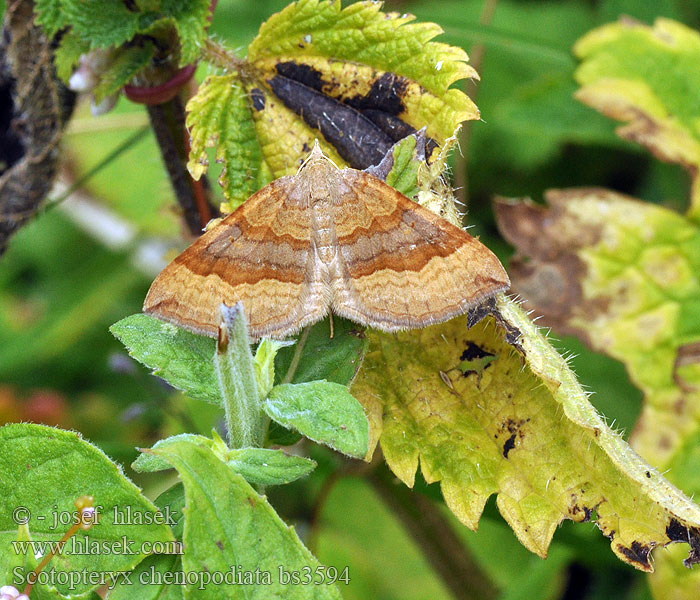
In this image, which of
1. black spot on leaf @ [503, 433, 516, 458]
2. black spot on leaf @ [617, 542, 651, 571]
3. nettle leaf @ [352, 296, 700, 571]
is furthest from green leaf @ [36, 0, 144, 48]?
black spot on leaf @ [617, 542, 651, 571]

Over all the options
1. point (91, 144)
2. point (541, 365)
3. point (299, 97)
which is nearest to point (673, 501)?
point (541, 365)

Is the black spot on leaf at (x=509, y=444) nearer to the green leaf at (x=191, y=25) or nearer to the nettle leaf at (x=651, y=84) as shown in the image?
the green leaf at (x=191, y=25)

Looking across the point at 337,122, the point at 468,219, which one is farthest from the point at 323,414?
the point at 468,219

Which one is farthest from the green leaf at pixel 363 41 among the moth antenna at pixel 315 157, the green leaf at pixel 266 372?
the green leaf at pixel 266 372

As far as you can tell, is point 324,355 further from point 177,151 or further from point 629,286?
point 629,286

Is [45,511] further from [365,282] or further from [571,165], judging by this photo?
[571,165]
